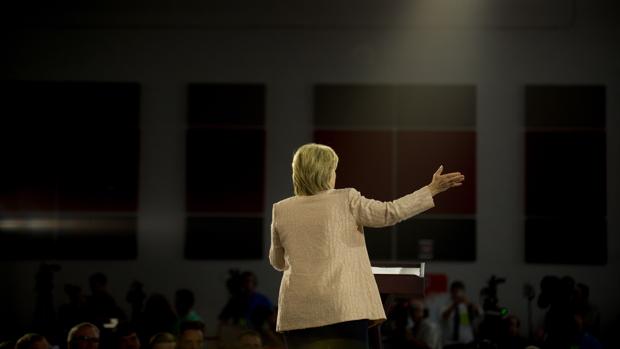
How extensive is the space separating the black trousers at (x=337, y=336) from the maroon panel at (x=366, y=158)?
5347mm

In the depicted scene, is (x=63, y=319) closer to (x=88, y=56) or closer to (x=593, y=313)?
(x=88, y=56)

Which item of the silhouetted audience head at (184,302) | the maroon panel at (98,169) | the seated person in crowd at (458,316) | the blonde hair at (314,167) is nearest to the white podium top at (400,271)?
the blonde hair at (314,167)

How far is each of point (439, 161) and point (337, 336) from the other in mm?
5479

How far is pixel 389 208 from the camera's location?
255 centimetres

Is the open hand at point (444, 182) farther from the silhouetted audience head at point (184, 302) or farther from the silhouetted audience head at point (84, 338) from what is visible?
the silhouetted audience head at point (184, 302)

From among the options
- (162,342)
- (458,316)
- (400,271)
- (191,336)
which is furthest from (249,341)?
(400,271)

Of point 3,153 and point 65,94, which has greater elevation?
point 65,94

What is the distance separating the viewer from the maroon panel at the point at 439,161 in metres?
7.89

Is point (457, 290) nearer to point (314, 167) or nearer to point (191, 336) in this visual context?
point (191, 336)

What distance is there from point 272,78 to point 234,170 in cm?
84

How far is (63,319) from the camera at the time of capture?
271 inches

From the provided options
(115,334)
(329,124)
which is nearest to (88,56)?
(329,124)

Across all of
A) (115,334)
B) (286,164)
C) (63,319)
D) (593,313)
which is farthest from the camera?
(286,164)

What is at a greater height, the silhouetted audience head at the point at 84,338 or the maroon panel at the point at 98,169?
the maroon panel at the point at 98,169
